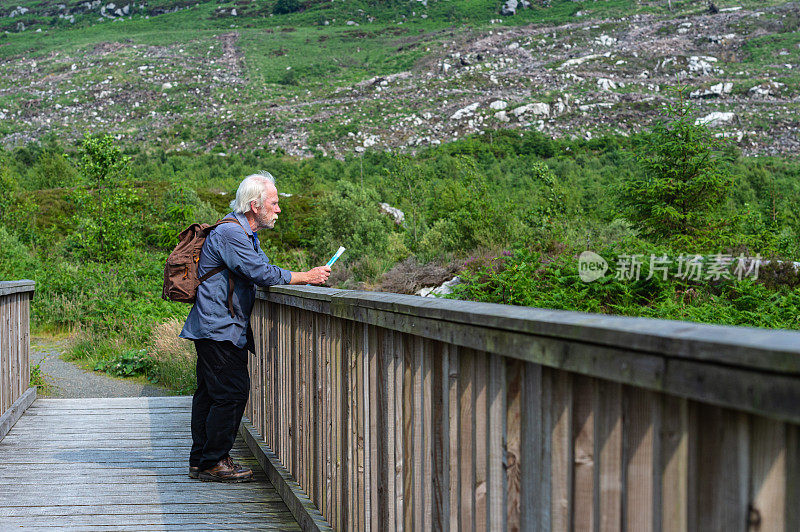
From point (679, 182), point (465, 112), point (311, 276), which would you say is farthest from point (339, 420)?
point (465, 112)

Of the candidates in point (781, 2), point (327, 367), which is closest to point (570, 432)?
point (327, 367)

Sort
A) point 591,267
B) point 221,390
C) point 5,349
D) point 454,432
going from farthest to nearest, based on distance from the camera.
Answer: point 591,267, point 5,349, point 221,390, point 454,432

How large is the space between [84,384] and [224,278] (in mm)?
6393

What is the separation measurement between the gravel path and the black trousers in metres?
4.88

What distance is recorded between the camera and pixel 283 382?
14.6 ft

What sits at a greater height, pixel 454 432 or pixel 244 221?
pixel 244 221

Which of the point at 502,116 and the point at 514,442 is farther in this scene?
the point at 502,116

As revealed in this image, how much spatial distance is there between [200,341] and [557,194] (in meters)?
26.1

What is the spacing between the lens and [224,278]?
14.1 feet

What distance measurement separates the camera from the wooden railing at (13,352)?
5.51m

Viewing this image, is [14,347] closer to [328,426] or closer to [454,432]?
[328,426]

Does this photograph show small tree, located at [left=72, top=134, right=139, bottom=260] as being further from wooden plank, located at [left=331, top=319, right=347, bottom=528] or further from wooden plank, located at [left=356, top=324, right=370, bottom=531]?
wooden plank, located at [left=356, top=324, right=370, bottom=531]

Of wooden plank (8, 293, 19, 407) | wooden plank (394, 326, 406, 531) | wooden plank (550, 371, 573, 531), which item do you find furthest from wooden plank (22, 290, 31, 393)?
wooden plank (550, 371, 573, 531)

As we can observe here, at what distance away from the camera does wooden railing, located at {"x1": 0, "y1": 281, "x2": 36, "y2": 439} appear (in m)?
5.51
